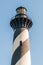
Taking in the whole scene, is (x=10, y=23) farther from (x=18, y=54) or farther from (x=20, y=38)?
(x=18, y=54)

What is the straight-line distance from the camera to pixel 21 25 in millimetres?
18141

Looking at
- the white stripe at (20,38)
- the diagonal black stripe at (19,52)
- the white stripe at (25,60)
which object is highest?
the white stripe at (20,38)

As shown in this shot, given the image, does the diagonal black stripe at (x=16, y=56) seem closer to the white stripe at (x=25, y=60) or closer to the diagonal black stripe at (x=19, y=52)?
the diagonal black stripe at (x=19, y=52)

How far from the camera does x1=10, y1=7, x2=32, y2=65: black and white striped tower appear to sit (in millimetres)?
16953

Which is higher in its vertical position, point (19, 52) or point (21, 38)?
point (21, 38)

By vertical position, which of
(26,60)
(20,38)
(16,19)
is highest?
(16,19)

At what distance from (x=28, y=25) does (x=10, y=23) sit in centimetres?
144

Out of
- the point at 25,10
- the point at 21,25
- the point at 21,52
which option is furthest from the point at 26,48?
the point at 25,10

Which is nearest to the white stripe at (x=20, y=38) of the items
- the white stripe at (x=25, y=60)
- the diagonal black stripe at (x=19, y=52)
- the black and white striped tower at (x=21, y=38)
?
the black and white striped tower at (x=21, y=38)

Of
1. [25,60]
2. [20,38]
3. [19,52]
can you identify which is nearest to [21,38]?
[20,38]

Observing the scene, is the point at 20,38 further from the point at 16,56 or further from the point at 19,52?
the point at 16,56

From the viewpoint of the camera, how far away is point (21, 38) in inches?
694

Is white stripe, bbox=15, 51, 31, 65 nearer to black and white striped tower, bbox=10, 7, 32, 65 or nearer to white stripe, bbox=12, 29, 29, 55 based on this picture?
black and white striped tower, bbox=10, 7, 32, 65

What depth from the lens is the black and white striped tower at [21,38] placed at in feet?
55.6
